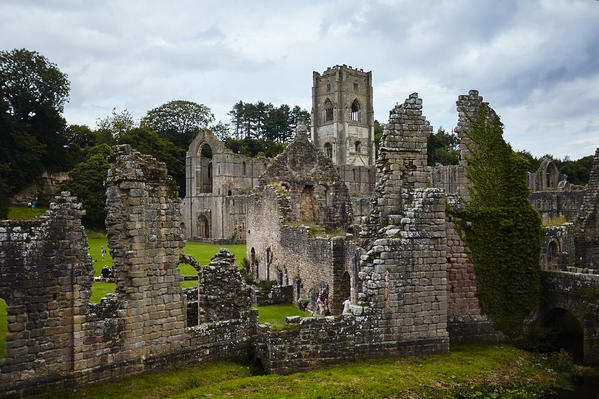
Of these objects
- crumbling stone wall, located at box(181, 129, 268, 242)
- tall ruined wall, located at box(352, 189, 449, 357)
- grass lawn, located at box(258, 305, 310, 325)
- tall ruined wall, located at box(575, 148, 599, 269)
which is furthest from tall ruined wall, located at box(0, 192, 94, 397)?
crumbling stone wall, located at box(181, 129, 268, 242)

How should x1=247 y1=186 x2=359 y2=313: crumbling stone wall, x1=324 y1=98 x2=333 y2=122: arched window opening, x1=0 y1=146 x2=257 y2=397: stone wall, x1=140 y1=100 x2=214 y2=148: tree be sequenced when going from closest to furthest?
x1=0 y1=146 x2=257 y2=397: stone wall → x1=247 y1=186 x2=359 y2=313: crumbling stone wall → x1=140 y1=100 x2=214 y2=148: tree → x1=324 y1=98 x2=333 y2=122: arched window opening

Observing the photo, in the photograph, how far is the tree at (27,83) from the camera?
3969cm

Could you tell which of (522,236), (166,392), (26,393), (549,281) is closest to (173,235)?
(166,392)

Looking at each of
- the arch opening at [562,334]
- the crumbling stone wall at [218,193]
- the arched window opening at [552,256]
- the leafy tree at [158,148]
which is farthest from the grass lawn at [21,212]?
the arch opening at [562,334]

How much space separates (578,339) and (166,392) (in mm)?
10819

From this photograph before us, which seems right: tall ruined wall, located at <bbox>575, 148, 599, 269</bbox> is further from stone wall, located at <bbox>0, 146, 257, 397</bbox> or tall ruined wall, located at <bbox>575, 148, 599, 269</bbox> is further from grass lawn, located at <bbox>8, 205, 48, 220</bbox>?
grass lawn, located at <bbox>8, 205, 48, 220</bbox>

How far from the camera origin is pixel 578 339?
1289 cm

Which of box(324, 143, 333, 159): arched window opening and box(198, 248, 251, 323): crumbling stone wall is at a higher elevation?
box(324, 143, 333, 159): arched window opening

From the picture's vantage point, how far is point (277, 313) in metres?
17.2

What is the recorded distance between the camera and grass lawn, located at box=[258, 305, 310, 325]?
627 inches

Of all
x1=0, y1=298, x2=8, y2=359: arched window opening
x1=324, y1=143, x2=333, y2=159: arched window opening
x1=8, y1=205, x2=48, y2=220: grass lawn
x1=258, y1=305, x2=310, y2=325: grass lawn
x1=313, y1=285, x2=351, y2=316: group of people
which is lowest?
x1=258, y1=305, x2=310, y2=325: grass lawn

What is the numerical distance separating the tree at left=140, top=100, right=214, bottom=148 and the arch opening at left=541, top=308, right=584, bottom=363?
190 ft

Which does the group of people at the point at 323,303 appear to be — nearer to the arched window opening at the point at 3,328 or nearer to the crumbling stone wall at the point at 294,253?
the crumbling stone wall at the point at 294,253

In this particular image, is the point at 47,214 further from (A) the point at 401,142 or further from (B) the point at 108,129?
(B) the point at 108,129
